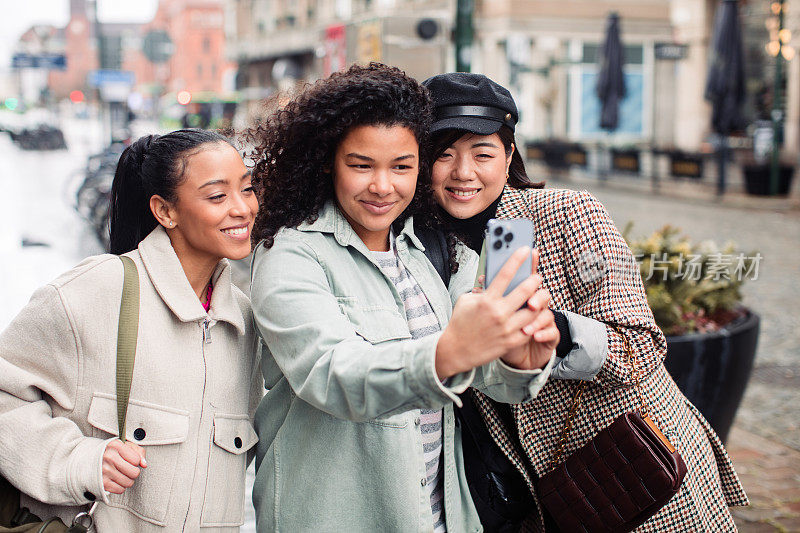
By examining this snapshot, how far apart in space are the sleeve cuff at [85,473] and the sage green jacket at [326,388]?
1.32 feet

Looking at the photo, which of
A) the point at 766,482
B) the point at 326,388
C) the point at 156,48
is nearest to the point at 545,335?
the point at 326,388

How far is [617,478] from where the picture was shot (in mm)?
2373

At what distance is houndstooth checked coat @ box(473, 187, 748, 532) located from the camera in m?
2.38

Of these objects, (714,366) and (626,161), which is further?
(626,161)

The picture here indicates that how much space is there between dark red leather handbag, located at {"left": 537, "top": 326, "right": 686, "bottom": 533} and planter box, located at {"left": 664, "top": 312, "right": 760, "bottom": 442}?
1581mm

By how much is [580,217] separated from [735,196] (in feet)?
53.2

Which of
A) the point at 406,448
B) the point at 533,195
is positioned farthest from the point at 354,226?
the point at 533,195

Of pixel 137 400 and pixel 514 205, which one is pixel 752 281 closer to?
pixel 514 205

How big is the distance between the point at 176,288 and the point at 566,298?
110 cm

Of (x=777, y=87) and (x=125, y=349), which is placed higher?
(x=777, y=87)

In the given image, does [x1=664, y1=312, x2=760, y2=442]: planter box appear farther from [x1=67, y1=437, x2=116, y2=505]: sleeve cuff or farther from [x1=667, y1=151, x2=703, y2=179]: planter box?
[x1=667, y1=151, x2=703, y2=179]: planter box

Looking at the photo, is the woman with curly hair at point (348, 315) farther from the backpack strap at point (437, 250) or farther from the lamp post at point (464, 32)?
the lamp post at point (464, 32)

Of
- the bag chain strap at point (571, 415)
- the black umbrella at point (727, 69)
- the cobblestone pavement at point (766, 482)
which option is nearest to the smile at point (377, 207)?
the bag chain strap at point (571, 415)

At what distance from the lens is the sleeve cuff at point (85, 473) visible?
1848mm
